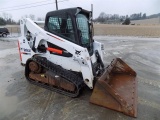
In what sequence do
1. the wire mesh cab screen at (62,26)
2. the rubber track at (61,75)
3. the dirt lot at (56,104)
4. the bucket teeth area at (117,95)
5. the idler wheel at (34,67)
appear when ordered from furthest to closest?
the idler wheel at (34,67) < the wire mesh cab screen at (62,26) < the rubber track at (61,75) < the dirt lot at (56,104) < the bucket teeth area at (117,95)

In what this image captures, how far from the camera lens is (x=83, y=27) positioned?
5.81m

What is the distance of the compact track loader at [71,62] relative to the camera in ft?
15.5

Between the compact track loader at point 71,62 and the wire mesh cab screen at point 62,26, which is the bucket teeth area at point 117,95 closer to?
the compact track loader at point 71,62

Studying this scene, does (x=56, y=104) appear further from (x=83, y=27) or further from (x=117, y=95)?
(x=83, y=27)

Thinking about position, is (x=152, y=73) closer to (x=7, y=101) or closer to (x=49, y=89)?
(x=49, y=89)

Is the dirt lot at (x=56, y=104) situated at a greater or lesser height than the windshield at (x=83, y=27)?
lesser

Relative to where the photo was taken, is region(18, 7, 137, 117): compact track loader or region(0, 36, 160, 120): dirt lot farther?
region(18, 7, 137, 117): compact track loader

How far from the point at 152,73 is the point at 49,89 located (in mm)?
4308

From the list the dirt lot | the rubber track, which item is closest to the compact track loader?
the rubber track

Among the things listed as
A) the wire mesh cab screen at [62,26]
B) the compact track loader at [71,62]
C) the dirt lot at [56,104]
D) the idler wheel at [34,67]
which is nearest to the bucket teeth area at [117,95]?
the compact track loader at [71,62]

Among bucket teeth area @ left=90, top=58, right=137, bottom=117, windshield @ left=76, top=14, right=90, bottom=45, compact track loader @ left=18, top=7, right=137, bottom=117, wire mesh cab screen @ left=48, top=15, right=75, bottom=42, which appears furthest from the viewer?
windshield @ left=76, top=14, right=90, bottom=45

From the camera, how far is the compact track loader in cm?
472

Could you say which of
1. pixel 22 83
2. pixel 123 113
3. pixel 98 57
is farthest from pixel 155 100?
pixel 22 83

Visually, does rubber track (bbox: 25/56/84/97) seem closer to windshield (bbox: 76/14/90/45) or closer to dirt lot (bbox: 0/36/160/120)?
dirt lot (bbox: 0/36/160/120)
